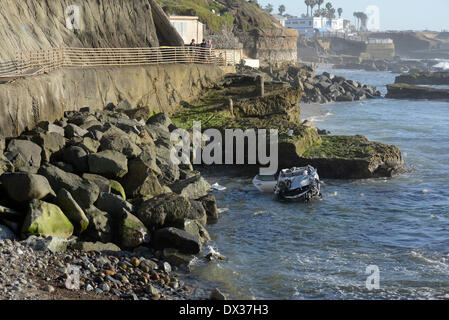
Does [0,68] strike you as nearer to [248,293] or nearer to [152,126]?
[152,126]

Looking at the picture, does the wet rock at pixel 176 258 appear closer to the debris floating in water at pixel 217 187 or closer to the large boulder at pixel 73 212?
the large boulder at pixel 73 212

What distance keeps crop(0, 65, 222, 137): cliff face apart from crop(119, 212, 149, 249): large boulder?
6518 mm

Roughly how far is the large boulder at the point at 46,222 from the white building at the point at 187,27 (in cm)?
3759

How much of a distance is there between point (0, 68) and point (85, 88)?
480cm

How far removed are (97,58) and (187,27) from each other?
69.0ft

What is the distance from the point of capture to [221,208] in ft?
75.8

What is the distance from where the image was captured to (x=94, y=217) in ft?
57.2

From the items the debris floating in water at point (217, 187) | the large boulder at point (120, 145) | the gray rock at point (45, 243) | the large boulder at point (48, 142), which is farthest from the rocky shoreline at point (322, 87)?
the gray rock at point (45, 243)

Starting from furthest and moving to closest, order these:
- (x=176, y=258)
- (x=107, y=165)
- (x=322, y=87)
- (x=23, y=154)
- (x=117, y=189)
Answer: (x=322, y=87)
(x=107, y=165)
(x=117, y=189)
(x=23, y=154)
(x=176, y=258)

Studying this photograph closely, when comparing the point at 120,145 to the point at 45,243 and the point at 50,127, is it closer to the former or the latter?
the point at 50,127

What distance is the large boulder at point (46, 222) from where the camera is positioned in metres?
16.0

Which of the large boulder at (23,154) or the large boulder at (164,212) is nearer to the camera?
the large boulder at (164,212)

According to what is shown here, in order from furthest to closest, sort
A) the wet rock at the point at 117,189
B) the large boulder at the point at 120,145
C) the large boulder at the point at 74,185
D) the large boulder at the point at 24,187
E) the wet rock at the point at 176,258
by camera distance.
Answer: the large boulder at the point at 120,145, the wet rock at the point at 117,189, the large boulder at the point at 74,185, the large boulder at the point at 24,187, the wet rock at the point at 176,258

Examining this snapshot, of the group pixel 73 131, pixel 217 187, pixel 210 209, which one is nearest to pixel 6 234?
pixel 210 209
